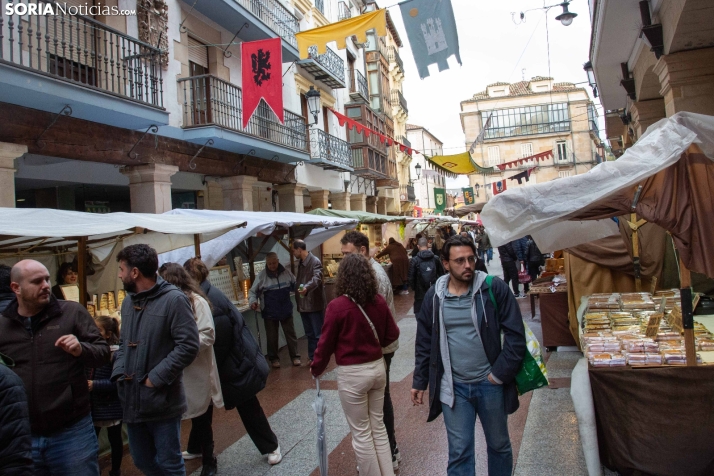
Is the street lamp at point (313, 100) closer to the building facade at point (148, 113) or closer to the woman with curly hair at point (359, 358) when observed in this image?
the building facade at point (148, 113)

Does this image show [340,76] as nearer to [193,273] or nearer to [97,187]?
[97,187]

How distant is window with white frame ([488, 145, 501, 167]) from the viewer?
4931 cm

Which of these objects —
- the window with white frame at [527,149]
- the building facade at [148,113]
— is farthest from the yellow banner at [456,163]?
the window with white frame at [527,149]

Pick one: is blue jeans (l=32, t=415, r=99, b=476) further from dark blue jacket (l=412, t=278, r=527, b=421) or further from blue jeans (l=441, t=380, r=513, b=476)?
blue jeans (l=441, t=380, r=513, b=476)

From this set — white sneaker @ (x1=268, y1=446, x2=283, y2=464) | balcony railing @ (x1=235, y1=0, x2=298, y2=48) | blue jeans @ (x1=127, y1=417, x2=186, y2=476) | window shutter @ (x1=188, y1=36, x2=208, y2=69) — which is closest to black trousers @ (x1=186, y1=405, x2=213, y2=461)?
white sneaker @ (x1=268, y1=446, x2=283, y2=464)

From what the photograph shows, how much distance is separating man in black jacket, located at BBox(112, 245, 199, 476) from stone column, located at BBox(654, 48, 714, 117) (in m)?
6.22

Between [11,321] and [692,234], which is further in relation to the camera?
[692,234]

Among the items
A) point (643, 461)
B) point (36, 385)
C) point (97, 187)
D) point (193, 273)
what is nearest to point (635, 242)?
point (643, 461)

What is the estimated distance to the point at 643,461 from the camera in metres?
3.83

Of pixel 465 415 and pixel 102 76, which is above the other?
pixel 102 76

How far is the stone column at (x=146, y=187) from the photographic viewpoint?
10.5 meters

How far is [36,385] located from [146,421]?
26.9 inches

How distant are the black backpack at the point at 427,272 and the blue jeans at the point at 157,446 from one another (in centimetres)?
550
